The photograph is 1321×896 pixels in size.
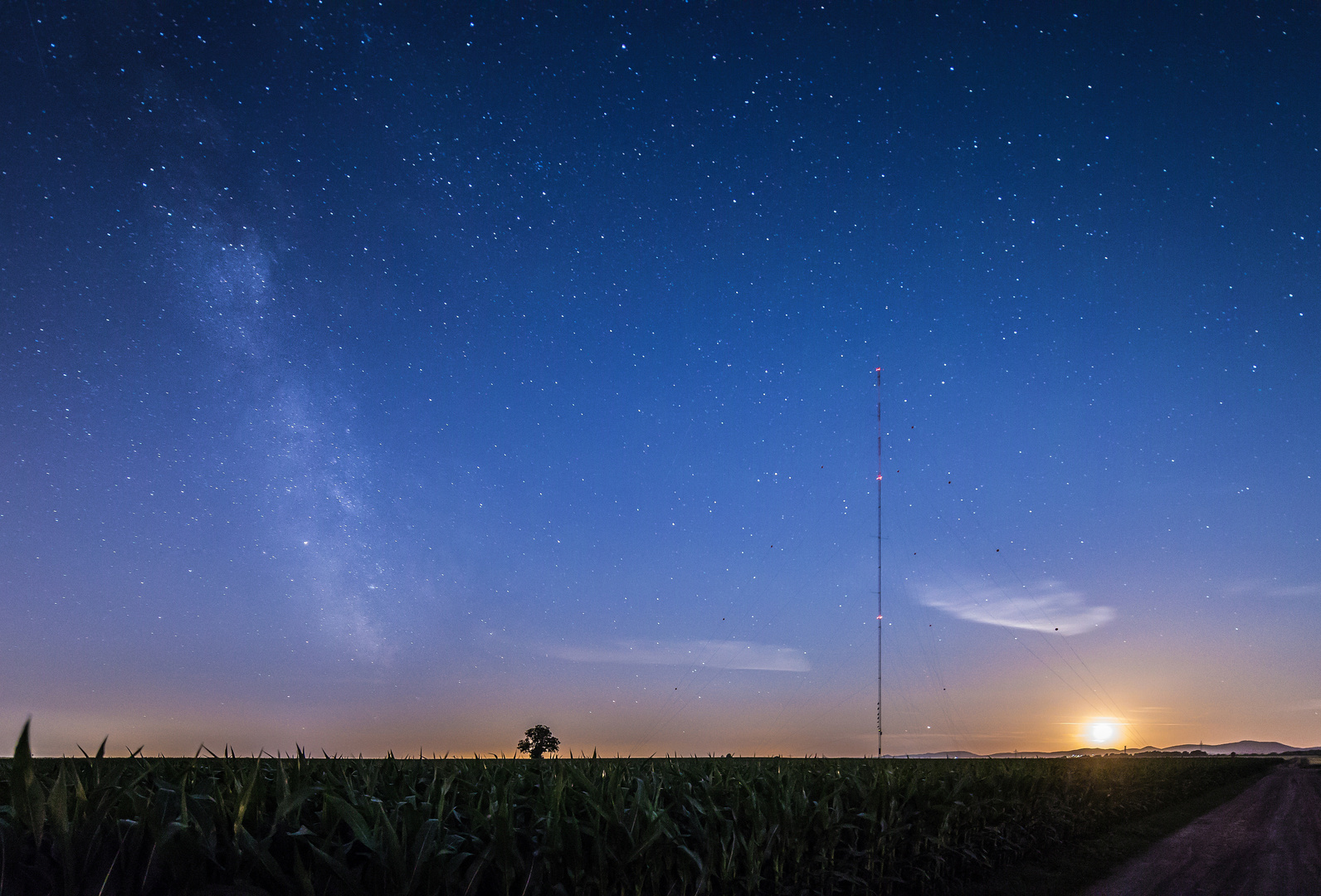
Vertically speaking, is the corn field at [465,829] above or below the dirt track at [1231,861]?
above

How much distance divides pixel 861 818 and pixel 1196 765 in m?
35.8

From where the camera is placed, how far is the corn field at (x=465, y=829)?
8.34 feet

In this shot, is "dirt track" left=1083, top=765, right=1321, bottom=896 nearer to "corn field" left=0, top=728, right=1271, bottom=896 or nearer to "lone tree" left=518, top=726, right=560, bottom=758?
"corn field" left=0, top=728, right=1271, bottom=896

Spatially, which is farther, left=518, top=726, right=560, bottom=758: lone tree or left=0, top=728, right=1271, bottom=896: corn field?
left=518, top=726, right=560, bottom=758: lone tree

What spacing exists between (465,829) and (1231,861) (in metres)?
16.0

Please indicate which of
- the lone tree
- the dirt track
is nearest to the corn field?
the dirt track

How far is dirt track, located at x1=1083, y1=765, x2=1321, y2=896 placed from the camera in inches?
411

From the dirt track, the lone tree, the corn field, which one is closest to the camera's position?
the corn field

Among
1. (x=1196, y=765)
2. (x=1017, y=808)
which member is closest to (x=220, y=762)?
(x=1017, y=808)

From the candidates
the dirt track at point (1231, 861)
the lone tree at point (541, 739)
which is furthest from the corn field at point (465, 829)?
the lone tree at point (541, 739)

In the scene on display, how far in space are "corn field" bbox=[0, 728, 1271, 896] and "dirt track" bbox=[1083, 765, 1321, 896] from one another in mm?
4967

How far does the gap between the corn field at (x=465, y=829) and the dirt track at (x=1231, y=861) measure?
497 centimetres

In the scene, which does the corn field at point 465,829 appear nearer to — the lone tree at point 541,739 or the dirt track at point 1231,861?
the dirt track at point 1231,861

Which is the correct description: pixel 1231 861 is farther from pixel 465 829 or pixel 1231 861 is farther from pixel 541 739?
pixel 541 739
